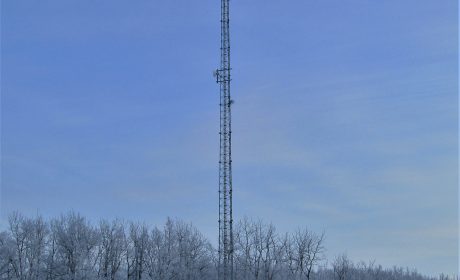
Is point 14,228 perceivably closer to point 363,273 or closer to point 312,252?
point 312,252

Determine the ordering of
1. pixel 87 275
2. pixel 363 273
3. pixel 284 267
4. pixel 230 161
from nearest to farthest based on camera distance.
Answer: pixel 230 161 → pixel 87 275 → pixel 284 267 → pixel 363 273

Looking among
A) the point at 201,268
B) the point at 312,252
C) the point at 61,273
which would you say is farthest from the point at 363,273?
the point at 61,273

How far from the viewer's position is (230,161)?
3004 inches

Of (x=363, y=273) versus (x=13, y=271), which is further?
(x=363, y=273)

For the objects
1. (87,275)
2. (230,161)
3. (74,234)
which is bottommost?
(87,275)

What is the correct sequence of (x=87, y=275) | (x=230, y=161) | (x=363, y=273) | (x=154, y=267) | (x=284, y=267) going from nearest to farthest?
(x=230, y=161) → (x=87, y=275) → (x=154, y=267) → (x=284, y=267) → (x=363, y=273)

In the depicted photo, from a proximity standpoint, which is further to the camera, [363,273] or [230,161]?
[363,273]

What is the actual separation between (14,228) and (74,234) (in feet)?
27.0

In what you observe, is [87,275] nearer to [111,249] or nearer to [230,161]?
[111,249]

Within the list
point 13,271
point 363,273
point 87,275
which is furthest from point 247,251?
point 363,273

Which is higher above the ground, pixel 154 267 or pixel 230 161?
pixel 230 161

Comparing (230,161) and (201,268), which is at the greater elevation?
(230,161)

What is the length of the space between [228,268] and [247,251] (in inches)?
572

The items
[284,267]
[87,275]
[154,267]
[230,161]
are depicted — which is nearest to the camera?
→ [230,161]
